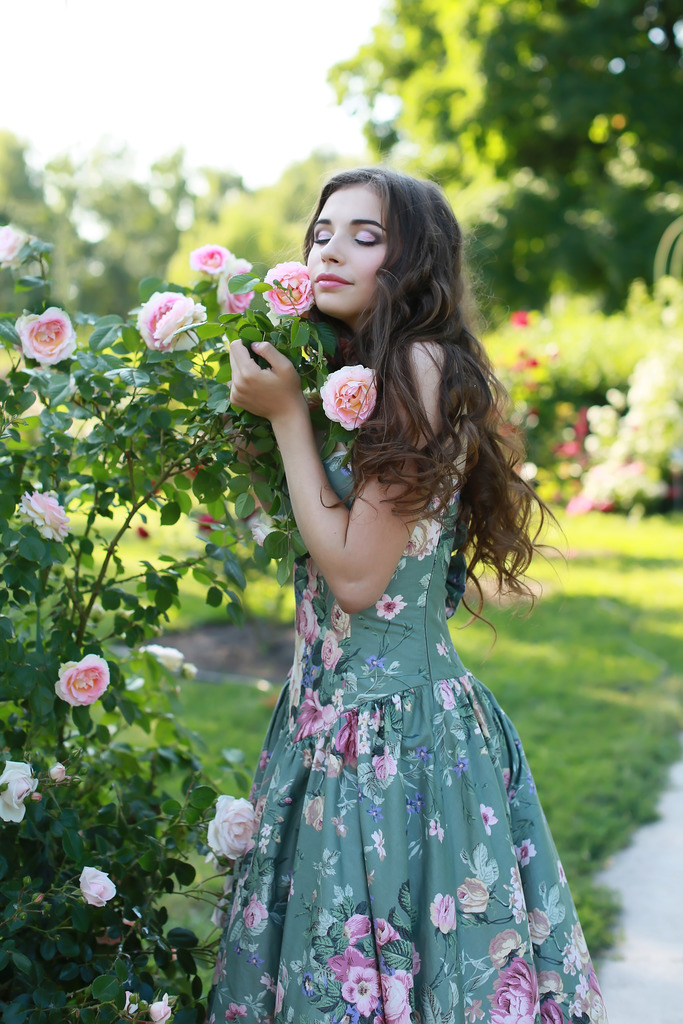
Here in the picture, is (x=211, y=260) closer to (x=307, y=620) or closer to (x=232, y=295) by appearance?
(x=232, y=295)

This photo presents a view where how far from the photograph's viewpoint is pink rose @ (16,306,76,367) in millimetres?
1508

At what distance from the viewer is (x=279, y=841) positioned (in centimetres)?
150

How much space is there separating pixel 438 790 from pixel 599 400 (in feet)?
29.2

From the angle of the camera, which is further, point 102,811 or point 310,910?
point 102,811

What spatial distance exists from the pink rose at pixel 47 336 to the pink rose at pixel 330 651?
654mm

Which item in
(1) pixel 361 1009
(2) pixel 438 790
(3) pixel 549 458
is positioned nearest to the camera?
(1) pixel 361 1009

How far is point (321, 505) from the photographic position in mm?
1397

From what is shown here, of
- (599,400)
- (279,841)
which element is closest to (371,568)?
(279,841)

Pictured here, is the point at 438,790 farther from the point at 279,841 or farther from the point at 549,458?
the point at 549,458

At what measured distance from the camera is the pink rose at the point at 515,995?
4.68 ft

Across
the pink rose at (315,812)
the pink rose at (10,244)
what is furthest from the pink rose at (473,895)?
the pink rose at (10,244)

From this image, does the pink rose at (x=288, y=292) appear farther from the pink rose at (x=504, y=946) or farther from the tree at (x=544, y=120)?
the tree at (x=544, y=120)

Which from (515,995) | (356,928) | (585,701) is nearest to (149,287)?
(356,928)

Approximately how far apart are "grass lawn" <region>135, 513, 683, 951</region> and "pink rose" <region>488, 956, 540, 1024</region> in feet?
1.94
